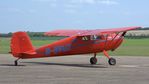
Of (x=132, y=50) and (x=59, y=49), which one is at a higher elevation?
(x=59, y=49)

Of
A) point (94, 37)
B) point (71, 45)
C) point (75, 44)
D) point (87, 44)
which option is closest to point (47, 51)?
point (71, 45)

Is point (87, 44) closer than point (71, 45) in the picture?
No

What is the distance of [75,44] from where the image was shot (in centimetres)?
2467

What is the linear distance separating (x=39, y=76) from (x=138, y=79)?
383 centimetres

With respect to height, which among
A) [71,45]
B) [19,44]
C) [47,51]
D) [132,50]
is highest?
[19,44]

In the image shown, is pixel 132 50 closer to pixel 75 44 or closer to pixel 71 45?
pixel 75 44

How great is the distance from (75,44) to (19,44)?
3.40 m

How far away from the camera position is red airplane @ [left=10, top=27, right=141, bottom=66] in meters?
23.2

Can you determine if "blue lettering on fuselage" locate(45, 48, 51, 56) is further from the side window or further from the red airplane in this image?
the side window

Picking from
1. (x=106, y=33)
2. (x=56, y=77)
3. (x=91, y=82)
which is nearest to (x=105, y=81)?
(x=91, y=82)

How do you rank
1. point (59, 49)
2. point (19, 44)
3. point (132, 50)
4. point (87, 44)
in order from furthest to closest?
point (132, 50) → point (87, 44) → point (59, 49) → point (19, 44)

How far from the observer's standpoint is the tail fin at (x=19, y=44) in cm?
2288

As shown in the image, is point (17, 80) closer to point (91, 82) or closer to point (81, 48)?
point (91, 82)

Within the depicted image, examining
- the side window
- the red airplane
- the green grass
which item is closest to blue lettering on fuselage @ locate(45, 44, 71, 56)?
the red airplane
